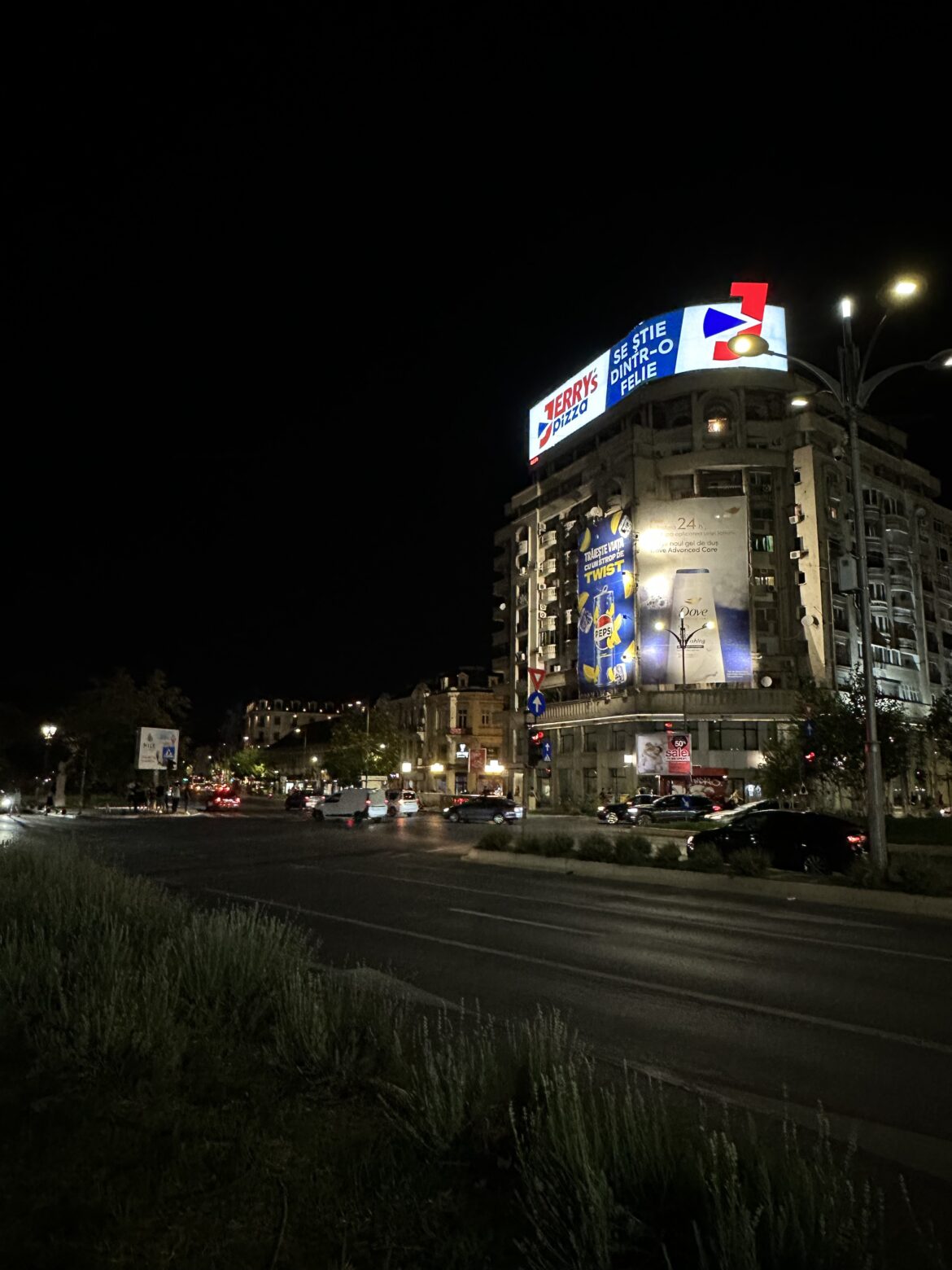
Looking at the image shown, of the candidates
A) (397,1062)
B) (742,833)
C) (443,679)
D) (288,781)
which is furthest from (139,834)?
(288,781)

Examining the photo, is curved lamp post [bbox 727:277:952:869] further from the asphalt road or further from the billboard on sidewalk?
the billboard on sidewalk

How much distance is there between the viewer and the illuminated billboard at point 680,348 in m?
69.4

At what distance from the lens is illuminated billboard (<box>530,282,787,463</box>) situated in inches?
2734

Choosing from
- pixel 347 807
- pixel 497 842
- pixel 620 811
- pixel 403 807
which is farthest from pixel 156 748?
pixel 497 842

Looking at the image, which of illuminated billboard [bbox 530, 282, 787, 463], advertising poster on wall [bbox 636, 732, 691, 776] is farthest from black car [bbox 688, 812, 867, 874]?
illuminated billboard [bbox 530, 282, 787, 463]

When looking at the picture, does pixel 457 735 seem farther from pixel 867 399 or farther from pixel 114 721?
pixel 867 399

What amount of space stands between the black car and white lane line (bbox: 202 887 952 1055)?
406 inches

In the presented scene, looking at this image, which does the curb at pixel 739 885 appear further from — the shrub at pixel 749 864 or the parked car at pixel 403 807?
the parked car at pixel 403 807

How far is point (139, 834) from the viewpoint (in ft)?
104

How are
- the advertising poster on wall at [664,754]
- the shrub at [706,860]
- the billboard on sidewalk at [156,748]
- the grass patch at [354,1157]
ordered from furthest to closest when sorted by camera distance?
1. the billboard on sidewalk at [156,748]
2. the advertising poster on wall at [664,754]
3. the shrub at [706,860]
4. the grass patch at [354,1157]

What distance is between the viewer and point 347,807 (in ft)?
155

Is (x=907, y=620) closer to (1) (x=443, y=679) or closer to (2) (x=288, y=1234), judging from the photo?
(1) (x=443, y=679)

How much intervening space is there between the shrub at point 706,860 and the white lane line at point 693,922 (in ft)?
10.9

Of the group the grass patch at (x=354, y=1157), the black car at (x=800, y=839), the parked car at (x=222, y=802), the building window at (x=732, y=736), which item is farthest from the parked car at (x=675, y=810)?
the grass patch at (x=354, y=1157)
